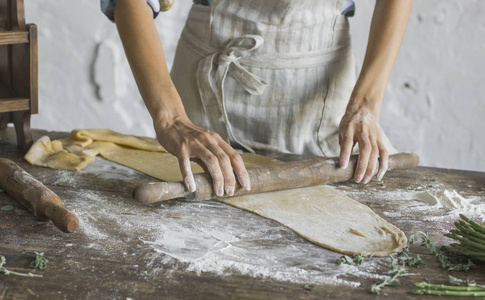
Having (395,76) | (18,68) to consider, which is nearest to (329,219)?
(18,68)

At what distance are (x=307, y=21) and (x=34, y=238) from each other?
1179 mm

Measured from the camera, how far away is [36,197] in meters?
1.34

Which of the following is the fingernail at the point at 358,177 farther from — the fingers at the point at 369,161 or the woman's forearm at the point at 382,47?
the woman's forearm at the point at 382,47

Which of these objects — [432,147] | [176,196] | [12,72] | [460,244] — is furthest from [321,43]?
[432,147]

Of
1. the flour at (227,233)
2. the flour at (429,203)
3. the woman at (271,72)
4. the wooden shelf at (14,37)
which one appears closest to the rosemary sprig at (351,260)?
the flour at (227,233)

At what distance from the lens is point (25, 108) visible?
1.82m

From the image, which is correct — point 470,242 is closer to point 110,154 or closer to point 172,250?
point 172,250

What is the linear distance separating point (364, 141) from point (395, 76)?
7.45ft

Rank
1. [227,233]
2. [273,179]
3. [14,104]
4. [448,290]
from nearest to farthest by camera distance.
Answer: [448,290], [227,233], [273,179], [14,104]

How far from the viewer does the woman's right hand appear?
145 cm

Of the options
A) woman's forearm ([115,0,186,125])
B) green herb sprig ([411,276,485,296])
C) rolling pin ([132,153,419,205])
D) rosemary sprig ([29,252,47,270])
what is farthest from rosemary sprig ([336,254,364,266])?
woman's forearm ([115,0,186,125])

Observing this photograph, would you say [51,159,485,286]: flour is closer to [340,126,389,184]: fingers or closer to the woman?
[340,126,389,184]: fingers

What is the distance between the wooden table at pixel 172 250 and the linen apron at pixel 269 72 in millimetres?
423

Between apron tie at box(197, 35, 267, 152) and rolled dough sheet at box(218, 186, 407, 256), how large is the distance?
1.50 feet
